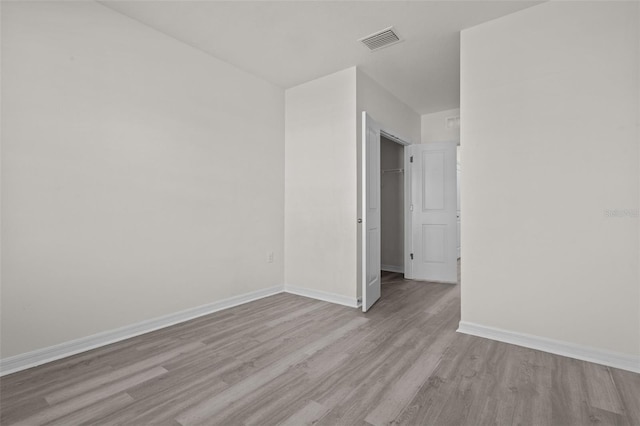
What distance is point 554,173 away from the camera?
2479mm

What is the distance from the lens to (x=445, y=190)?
192 inches

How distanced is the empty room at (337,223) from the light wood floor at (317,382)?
0.02 m

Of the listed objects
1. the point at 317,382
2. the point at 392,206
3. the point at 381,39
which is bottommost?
the point at 317,382

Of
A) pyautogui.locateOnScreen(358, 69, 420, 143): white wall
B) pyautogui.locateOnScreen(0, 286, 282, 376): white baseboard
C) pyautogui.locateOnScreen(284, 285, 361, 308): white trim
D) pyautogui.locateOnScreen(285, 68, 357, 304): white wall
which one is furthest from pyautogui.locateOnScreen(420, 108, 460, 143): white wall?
pyautogui.locateOnScreen(0, 286, 282, 376): white baseboard

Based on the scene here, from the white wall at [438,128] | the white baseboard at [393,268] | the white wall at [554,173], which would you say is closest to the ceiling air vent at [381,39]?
the white wall at [554,173]

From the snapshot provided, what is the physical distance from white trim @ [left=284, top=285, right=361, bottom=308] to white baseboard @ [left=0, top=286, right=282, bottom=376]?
719 mm

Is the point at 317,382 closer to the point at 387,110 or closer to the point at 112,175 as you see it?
the point at 112,175

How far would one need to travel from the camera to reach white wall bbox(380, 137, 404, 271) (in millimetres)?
5750

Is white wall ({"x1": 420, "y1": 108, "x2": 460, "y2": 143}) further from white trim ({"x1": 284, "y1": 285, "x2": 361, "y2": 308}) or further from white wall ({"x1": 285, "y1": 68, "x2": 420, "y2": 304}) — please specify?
white trim ({"x1": 284, "y1": 285, "x2": 361, "y2": 308})

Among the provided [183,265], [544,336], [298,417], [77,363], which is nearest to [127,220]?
[183,265]

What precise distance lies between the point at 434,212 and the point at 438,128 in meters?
1.56

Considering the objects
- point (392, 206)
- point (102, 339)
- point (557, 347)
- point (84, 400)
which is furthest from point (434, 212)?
point (84, 400)

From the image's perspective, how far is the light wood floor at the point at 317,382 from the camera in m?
1.68

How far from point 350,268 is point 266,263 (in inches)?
42.8
